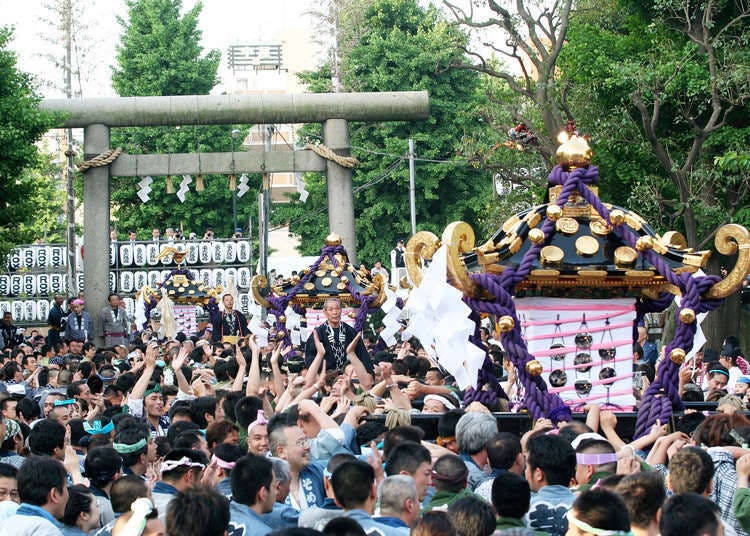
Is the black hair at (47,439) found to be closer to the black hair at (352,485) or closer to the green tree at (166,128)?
the black hair at (352,485)

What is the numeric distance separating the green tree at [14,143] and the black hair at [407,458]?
611 inches

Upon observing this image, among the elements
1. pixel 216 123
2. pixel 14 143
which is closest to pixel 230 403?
pixel 14 143

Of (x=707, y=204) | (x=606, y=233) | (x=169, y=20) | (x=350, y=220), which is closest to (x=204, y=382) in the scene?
(x=606, y=233)

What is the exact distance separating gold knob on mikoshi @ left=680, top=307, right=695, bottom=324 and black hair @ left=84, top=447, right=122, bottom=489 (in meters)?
5.27

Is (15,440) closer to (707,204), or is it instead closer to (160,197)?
(707,204)

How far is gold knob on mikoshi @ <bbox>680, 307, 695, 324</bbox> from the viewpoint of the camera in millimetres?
10281

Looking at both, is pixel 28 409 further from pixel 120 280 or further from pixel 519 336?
pixel 120 280

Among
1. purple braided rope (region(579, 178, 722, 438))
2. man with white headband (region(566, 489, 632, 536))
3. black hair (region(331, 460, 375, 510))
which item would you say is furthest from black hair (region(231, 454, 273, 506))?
purple braided rope (region(579, 178, 722, 438))

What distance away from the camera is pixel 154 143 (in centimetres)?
4606

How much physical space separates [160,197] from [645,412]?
121ft

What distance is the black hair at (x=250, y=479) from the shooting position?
618 centimetres

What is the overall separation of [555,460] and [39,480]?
9.32ft

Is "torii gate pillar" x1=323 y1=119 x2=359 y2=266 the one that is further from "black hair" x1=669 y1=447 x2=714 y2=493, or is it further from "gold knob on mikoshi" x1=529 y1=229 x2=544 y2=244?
"black hair" x1=669 y1=447 x2=714 y2=493

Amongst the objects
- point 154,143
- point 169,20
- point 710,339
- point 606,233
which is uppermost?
point 169,20
